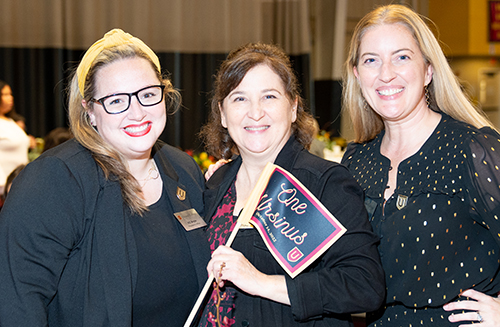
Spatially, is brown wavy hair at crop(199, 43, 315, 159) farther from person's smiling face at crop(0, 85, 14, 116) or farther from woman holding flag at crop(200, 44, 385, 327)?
person's smiling face at crop(0, 85, 14, 116)

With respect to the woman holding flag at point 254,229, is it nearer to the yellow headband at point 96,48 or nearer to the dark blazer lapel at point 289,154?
the dark blazer lapel at point 289,154

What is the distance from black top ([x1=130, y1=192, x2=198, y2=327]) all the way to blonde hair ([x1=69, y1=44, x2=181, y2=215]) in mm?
82

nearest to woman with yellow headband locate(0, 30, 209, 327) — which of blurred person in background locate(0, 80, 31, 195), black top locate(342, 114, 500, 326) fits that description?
black top locate(342, 114, 500, 326)

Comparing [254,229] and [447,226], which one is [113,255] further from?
[447,226]

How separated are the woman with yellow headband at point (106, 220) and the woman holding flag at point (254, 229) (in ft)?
0.49

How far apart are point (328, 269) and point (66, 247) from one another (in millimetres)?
833

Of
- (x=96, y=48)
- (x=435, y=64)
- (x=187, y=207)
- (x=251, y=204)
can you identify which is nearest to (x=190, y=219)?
(x=187, y=207)

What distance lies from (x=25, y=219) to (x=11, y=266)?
143 millimetres

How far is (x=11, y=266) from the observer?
1453 mm

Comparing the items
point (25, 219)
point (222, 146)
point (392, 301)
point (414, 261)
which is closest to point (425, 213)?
point (414, 261)

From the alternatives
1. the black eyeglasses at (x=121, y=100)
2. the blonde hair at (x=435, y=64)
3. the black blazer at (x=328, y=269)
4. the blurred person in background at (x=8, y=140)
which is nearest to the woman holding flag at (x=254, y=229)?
the black blazer at (x=328, y=269)

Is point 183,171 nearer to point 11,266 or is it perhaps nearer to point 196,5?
point 11,266

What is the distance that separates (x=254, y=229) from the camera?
1.72 m

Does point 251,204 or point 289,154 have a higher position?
point 289,154
